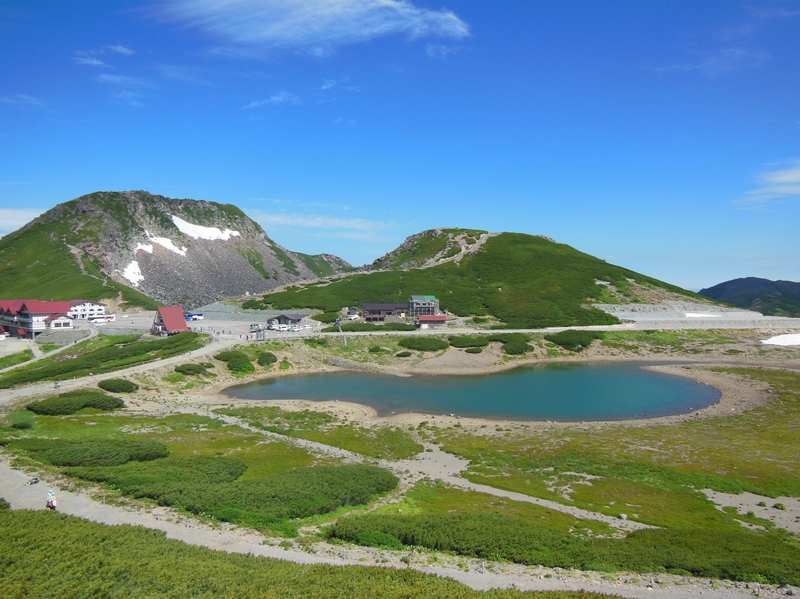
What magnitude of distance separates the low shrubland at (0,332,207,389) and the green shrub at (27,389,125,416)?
12.9 metres

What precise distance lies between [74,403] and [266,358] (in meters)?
33.0

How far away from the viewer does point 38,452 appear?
33500 mm

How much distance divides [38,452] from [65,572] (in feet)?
70.8

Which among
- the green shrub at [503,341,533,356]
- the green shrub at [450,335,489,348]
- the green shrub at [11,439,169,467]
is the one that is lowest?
the green shrub at [11,439,169,467]

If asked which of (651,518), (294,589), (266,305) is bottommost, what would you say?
(651,518)

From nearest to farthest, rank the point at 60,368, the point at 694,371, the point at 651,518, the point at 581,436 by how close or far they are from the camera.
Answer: the point at 651,518 → the point at 581,436 → the point at 60,368 → the point at 694,371

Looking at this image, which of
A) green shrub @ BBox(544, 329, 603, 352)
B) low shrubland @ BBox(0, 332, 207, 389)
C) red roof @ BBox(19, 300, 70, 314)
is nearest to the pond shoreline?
low shrubland @ BBox(0, 332, 207, 389)

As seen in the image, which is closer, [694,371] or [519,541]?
[519,541]

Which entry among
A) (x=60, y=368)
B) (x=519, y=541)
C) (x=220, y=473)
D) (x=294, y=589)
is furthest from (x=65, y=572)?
(x=60, y=368)

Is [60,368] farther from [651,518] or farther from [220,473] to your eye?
[651,518]

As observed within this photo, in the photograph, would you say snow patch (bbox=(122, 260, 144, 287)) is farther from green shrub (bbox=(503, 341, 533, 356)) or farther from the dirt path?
the dirt path

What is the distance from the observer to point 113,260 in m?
163

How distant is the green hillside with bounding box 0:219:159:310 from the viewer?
5039 inches

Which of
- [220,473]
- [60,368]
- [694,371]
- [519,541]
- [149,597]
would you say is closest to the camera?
[149,597]
